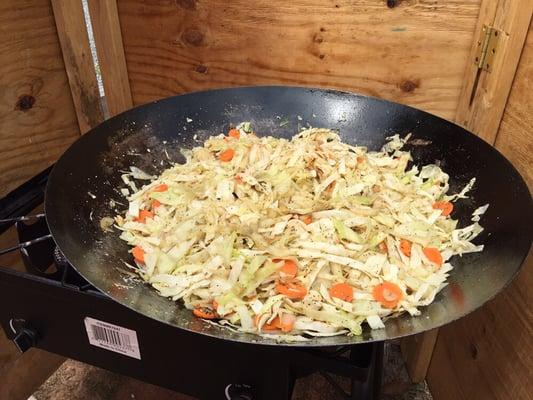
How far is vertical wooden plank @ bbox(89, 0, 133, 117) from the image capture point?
2.07 meters

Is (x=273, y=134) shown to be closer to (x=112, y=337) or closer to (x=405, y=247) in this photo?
(x=405, y=247)

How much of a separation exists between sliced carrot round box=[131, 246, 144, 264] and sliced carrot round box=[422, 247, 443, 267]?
73 cm

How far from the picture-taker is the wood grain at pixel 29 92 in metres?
1.84

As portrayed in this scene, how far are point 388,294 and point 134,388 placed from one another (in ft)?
5.79

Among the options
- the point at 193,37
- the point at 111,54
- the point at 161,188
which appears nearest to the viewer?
the point at 161,188

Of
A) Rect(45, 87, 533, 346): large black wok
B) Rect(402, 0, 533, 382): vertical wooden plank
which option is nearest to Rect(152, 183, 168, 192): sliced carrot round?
Rect(45, 87, 533, 346): large black wok

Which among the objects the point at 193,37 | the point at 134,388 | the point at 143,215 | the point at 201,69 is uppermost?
the point at 193,37

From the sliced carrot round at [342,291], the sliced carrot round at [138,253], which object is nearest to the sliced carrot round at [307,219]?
the sliced carrot round at [342,291]

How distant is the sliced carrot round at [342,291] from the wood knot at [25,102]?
149 centimetres

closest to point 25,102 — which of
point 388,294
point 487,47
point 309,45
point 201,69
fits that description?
point 201,69

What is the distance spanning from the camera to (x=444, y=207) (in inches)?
56.0

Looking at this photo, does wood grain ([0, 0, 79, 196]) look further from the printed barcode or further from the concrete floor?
the concrete floor

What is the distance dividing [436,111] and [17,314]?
160cm

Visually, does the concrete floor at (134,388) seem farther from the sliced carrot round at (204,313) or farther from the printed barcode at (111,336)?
the sliced carrot round at (204,313)
